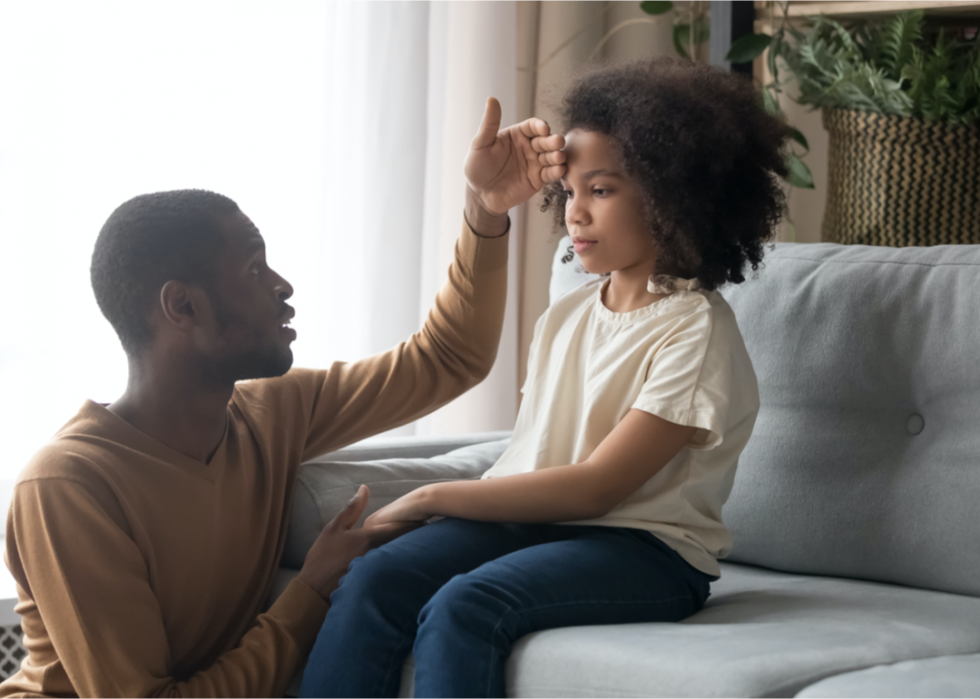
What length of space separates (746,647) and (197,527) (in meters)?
0.60

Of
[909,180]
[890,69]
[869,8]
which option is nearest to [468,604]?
[909,180]

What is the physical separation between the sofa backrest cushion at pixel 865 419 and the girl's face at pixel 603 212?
0.28 meters

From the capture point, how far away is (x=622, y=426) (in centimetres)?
111

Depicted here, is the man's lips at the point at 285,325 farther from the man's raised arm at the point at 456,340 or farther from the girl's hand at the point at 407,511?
the girl's hand at the point at 407,511

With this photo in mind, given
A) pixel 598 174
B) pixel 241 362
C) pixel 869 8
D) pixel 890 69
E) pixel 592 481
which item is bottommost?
pixel 592 481

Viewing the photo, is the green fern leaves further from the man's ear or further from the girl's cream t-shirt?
the man's ear

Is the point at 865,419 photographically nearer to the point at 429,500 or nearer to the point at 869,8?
the point at 429,500

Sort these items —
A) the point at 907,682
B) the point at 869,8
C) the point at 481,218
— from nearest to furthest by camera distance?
the point at 907,682 < the point at 481,218 < the point at 869,8

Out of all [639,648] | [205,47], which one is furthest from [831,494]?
[205,47]

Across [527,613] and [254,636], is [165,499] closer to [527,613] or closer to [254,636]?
[254,636]

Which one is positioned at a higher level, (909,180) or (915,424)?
(909,180)

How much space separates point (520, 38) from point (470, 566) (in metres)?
1.56

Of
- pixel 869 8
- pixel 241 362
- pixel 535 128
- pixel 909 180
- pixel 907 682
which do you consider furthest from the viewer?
pixel 869 8

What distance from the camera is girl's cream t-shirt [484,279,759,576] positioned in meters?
1.11
